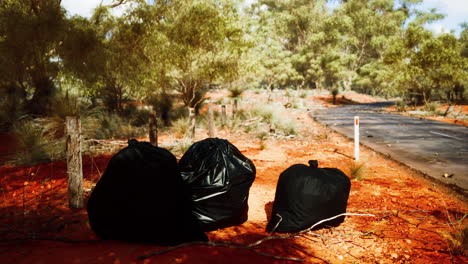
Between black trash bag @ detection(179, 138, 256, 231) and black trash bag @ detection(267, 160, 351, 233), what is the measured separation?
49 centimetres

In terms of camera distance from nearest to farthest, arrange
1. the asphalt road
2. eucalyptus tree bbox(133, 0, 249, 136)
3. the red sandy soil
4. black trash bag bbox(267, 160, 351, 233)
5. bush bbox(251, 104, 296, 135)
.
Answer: the red sandy soil, black trash bag bbox(267, 160, 351, 233), the asphalt road, eucalyptus tree bbox(133, 0, 249, 136), bush bbox(251, 104, 296, 135)

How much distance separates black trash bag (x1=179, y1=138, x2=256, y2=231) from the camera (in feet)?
11.6

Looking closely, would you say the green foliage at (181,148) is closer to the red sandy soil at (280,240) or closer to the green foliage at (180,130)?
the red sandy soil at (280,240)

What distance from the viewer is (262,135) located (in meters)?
11.6

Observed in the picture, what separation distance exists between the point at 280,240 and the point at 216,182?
3.26 feet

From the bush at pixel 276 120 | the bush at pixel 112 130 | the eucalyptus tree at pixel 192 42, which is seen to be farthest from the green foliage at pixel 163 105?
the bush at pixel 276 120

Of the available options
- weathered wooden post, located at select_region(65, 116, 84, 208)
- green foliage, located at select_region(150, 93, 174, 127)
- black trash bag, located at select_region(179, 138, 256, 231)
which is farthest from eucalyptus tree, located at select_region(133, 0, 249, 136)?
black trash bag, located at select_region(179, 138, 256, 231)

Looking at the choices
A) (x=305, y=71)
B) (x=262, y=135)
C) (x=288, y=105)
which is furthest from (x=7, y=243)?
(x=305, y=71)

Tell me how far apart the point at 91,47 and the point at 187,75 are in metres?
4.47

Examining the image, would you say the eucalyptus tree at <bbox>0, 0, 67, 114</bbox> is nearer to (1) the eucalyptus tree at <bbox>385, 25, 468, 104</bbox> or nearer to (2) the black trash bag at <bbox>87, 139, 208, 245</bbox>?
(2) the black trash bag at <bbox>87, 139, 208, 245</bbox>

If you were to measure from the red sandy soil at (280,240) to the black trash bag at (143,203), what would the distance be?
0.50 feet

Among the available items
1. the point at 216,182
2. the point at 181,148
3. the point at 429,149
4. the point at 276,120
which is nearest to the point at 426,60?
the point at 276,120

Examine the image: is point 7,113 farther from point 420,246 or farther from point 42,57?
point 420,246

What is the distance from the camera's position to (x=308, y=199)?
3484 millimetres
